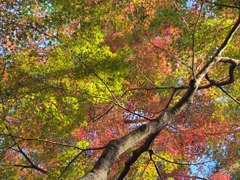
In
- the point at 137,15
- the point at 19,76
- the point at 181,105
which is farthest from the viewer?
the point at 137,15

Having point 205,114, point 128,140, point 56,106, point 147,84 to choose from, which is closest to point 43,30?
point 56,106

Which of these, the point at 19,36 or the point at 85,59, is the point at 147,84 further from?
the point at 19,36

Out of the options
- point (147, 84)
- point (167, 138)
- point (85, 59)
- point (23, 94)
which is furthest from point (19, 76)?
point (167, 138)

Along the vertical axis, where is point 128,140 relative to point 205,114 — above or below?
below

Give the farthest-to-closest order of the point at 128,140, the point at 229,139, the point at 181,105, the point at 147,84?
1. the point at 229,139
2. the point at 147,84
3. the point at 181,105
4. the point at 128,140

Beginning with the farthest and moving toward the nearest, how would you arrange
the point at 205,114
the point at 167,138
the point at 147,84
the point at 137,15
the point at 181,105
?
the point at 205,114, the point at 167,138, the point at 147,84, the point at 137,15, the point at 181,105

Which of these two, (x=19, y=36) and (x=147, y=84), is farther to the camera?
(x=147, y=84)

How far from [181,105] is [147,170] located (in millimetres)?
3197

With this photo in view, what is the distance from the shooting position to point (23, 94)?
4.90 m

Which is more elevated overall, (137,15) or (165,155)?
(137,15)

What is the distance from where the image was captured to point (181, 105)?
173 inches

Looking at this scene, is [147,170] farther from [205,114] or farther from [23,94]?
[205,114]

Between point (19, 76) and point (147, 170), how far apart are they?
13.8 feet

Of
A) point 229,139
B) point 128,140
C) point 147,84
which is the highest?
point 147,84
